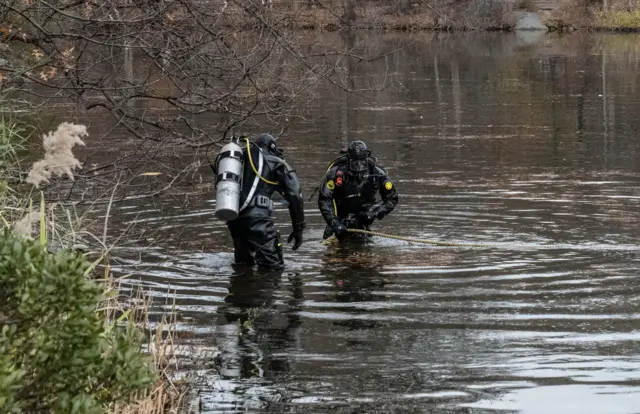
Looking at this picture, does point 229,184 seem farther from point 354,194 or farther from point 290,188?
point 354,194

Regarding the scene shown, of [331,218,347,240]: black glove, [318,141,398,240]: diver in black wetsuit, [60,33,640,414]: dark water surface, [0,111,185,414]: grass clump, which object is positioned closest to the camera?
[0,111,185,414]: grass clump

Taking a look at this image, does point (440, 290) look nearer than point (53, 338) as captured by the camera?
No

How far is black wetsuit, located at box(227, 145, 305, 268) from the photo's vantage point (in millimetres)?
9273

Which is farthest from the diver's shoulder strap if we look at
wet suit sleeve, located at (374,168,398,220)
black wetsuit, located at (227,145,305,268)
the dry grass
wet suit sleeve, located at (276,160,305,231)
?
the dry grass

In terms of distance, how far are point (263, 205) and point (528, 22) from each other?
43.2 meters

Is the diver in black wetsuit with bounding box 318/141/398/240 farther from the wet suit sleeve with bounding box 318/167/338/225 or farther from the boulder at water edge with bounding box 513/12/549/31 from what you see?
the boulder at water edge with bounding box 513/12/549/31

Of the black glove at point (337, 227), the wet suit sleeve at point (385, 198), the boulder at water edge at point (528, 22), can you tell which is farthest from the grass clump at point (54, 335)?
the boulder at water edge at point (528, 22)

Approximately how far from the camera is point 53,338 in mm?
3662

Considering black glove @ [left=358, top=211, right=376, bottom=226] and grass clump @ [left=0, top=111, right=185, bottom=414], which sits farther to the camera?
black glove @ [left=358, top=211, right=376, bottom=226]

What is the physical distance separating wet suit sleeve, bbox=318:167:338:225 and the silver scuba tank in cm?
170

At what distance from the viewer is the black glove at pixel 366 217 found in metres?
10.8

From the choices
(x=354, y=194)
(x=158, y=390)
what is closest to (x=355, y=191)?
(x=354, y=194)

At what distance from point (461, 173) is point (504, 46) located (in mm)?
27428

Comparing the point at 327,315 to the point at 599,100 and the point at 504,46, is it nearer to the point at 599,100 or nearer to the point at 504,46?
the point at 599,100
